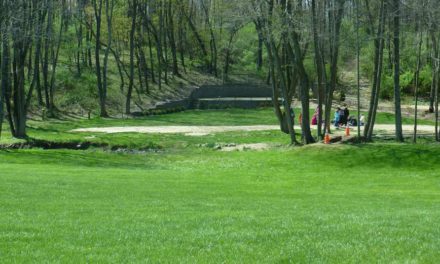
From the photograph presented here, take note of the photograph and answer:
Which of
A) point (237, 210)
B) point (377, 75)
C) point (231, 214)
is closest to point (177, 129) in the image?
point (377, 75)

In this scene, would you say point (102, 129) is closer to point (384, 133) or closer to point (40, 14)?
point (40, 14)

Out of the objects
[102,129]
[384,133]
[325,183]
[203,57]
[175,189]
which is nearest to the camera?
[175,189]

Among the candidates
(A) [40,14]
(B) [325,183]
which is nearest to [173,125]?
(A) [40,14]

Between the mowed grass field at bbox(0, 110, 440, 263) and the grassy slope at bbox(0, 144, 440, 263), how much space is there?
2 centimetres

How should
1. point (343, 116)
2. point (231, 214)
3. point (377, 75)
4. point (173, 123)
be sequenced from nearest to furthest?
point (231, 214)
point (377, 75)
point (343, 116)
point (173, 123)

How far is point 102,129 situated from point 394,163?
2305cm

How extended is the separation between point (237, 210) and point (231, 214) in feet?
2.75

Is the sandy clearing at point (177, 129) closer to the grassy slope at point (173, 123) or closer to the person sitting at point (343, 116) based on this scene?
the grassy slope at point (173, 123)

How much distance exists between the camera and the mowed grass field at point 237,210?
25.2ft

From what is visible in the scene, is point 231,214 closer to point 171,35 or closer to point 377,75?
point 377,75

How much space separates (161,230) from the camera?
9195 millimetres

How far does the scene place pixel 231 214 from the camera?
443 inches

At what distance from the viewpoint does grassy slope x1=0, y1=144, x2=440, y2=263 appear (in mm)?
7695

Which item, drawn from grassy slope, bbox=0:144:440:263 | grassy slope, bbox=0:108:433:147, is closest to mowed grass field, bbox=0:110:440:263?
grassy slope, bbox=0:144:440:263
